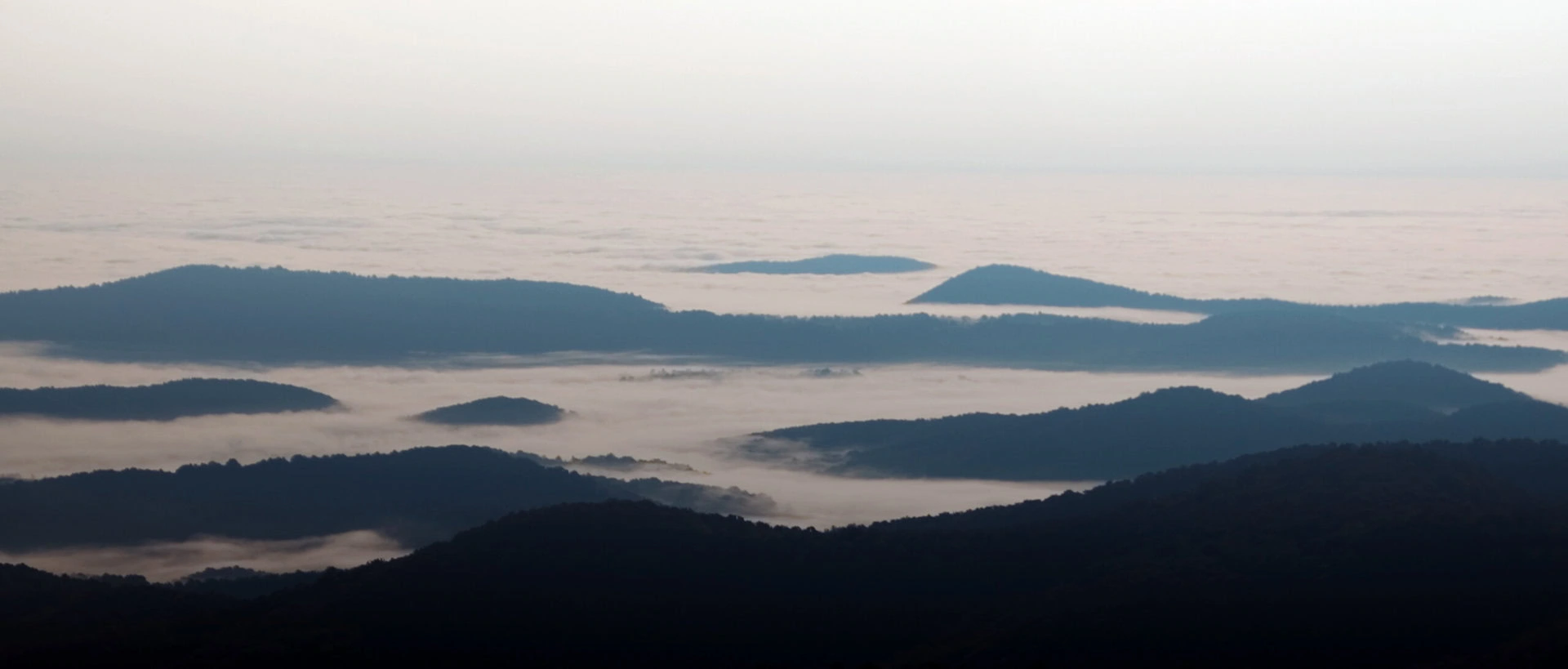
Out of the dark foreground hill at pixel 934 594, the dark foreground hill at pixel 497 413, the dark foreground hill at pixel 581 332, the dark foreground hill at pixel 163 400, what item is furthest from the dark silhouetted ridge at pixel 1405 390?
the dark foreground hill at pixel 163 400

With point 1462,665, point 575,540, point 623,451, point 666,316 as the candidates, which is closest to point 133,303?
point 666,316

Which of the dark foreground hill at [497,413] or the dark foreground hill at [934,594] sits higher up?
the dark foreground hill at [497,413]

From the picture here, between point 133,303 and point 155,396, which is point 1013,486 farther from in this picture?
point 133,303

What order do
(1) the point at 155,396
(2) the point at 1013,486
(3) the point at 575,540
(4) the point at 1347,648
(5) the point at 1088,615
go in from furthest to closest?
1. (1) the point at 155,396
2. (2) the point at 1013,486
3. (3) the point at 575,540
4. (5) the point at 1088,615
5. (4) the point at 1347,648

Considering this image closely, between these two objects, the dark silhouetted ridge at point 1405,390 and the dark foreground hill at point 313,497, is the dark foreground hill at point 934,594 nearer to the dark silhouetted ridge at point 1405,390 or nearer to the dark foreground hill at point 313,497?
the dark foreground hill at point 313,497

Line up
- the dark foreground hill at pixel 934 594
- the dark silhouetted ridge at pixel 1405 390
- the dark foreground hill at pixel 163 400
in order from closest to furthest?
the dark foreground hill at pixel 934 594 < the dark silhouetted ridge at pixel 1405 390 < the dark foreground hill at pixel 163 400

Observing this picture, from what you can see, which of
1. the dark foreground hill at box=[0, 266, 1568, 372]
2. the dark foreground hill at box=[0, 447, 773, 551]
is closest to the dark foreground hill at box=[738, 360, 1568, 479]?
the dark foreground hill at box=[0, 447, 773, 551]

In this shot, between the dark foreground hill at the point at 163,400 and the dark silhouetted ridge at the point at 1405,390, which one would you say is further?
the dark foreground hill at the point at 163,400

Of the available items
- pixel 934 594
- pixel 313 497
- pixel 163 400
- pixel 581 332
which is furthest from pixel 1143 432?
pixel 581 332
